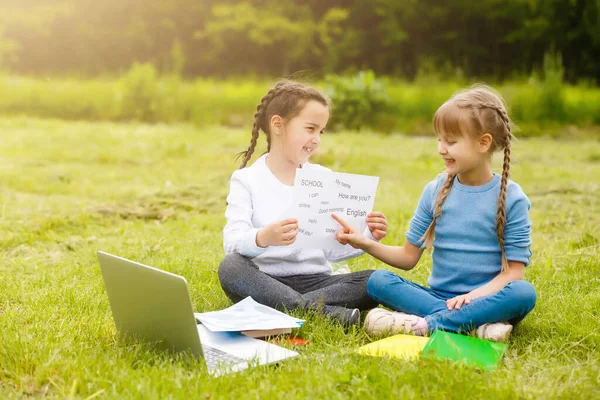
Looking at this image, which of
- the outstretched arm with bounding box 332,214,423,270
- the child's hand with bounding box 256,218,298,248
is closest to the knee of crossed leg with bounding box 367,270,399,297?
the outstretched arm with bounding box 332,214,423,270

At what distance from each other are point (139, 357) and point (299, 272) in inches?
35.3

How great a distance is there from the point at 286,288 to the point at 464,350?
77 centimetres

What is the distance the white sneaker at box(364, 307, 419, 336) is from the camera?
99.0 inches

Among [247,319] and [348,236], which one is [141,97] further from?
[247,319]

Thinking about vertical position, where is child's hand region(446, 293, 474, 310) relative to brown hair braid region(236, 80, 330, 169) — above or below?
below

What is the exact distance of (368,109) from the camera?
10867mm

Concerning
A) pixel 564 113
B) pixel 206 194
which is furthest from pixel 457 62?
pixel 206 194

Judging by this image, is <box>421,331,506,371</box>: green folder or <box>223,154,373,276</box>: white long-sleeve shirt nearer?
<box>421,331,506,371</box>: green folder

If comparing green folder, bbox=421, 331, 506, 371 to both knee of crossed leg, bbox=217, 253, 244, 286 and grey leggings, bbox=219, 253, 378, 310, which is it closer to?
grey leggings, bbox=219, 253, 378, 310

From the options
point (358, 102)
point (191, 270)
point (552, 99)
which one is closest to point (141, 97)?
point (358, 102)

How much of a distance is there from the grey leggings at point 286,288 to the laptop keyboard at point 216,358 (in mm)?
475

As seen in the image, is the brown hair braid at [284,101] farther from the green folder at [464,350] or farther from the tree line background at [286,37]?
the tree line background at [286,37]

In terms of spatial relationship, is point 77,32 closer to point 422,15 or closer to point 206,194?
point 422,15

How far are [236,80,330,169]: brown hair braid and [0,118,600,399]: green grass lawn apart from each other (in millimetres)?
746
